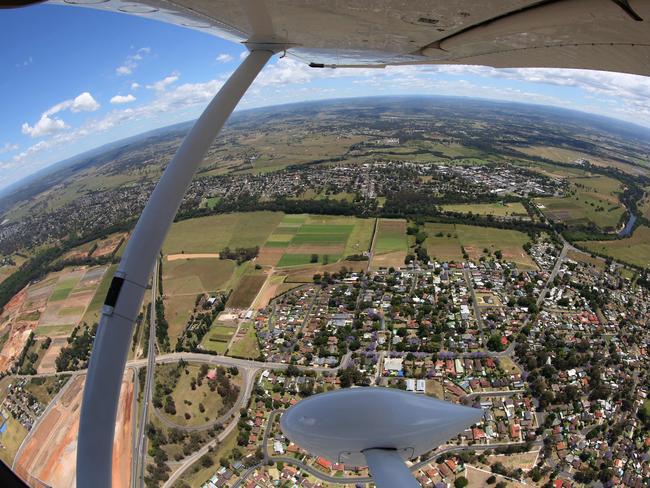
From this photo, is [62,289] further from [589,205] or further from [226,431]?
[589,205]

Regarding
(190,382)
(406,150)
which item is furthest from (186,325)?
(406,150)

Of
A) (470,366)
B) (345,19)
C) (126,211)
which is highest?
(345,19)

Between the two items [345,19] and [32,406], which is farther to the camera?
[32,406]

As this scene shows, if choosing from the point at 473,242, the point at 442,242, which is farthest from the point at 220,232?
the point at 473,242

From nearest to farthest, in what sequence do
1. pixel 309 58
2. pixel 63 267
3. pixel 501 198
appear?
pixel 309 58
pixel 63 267
pixel 501 198

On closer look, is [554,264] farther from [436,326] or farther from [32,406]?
[32,406]
